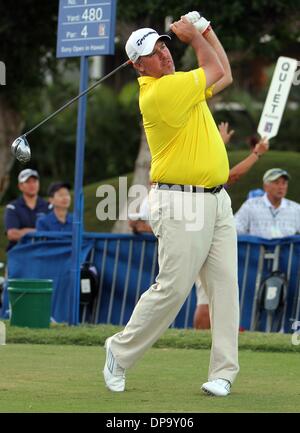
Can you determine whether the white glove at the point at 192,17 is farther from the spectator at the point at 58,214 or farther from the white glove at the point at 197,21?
the spectator at the point at 58,214

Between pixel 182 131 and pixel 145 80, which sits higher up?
pixel 145 80

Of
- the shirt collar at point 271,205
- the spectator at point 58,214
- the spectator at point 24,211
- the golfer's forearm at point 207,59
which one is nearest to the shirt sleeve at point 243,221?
the shirt collar at point 271,205

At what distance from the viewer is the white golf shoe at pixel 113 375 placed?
8.06m

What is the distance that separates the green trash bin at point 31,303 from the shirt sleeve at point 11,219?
8.71 ft

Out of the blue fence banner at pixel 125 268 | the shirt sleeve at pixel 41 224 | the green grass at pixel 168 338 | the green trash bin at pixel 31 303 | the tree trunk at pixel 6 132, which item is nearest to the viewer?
the green grass at pixel 168 338

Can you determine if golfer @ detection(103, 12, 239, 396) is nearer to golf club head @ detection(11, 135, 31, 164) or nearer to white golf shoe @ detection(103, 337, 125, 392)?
white golf shoe @ detection(103, 337, 125, 392)

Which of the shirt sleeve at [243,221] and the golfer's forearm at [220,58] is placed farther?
the shirt sleeve at [243,221]

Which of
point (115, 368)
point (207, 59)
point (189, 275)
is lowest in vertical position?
point (115, 368)

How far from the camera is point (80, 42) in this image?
13664 mm

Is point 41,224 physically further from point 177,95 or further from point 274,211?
point 177,95

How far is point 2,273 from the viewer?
21500 millimetres

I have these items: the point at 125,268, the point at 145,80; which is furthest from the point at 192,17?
the point at 125,268

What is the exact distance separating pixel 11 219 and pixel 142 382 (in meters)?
7.46
